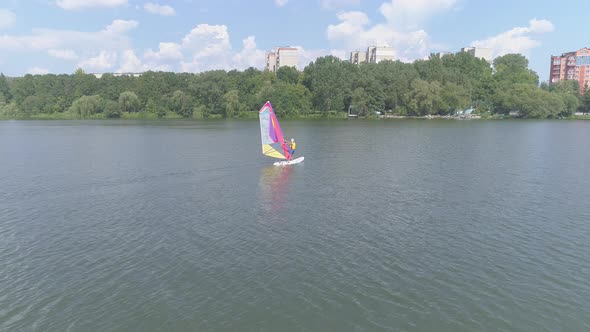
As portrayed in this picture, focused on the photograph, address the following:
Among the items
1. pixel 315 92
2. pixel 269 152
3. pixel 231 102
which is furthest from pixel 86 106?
pixel 269 152

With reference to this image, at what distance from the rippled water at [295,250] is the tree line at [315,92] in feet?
296

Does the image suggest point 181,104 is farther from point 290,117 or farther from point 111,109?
point 290,117

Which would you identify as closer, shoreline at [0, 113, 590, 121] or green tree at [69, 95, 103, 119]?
shoreline at [0, 113, 590, 121]

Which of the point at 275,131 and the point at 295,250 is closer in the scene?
the point at 295,250

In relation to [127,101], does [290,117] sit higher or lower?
lower

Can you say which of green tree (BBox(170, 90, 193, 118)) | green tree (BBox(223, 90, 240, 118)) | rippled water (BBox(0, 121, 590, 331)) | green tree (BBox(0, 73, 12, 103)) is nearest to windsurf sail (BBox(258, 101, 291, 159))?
rippled water (BBox(0, 121, 590, 331))

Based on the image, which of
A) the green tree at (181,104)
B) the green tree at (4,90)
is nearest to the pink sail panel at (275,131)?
the green tree at (181,104)

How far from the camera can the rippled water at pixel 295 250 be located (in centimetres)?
1168

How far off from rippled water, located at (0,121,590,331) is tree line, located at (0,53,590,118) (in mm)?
90356

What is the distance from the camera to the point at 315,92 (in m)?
129

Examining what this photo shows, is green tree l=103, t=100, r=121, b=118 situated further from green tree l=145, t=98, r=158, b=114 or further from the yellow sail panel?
the yellow sail panel

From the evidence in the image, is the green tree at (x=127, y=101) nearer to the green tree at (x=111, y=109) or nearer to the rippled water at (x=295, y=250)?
the green tree at (x=111, y=109)

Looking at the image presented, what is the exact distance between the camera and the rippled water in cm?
1168

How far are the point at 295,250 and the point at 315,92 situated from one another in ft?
378
